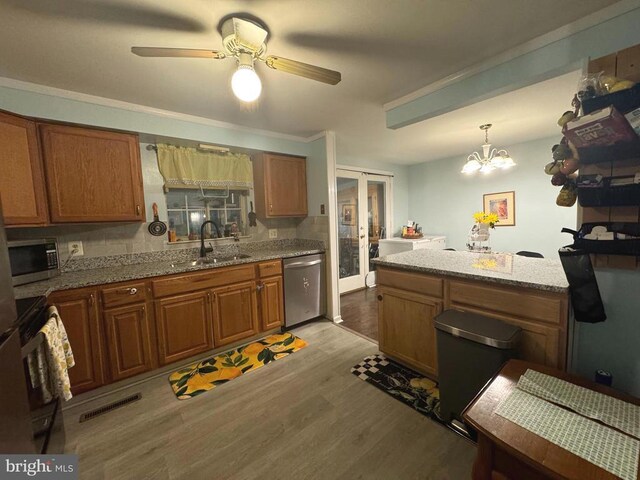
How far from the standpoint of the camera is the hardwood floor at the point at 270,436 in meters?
1.37

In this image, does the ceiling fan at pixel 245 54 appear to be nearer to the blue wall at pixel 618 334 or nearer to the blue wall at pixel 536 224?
the blue wall at pixel 618 334

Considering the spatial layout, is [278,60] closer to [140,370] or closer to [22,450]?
[22,450]

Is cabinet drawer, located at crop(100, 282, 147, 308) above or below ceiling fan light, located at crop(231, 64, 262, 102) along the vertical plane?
below

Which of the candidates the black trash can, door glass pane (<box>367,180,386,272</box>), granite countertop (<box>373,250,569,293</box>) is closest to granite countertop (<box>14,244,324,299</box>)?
granite countertop (<box>373,250,569,293</box>)

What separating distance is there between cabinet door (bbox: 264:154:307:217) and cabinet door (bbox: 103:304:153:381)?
5.44ft

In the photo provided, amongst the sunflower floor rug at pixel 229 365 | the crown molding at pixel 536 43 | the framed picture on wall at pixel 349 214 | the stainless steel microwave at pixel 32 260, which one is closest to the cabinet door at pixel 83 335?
the stainless steel microwave at pixel 32 260

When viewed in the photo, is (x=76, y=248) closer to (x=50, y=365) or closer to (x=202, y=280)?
(x=202, y=280)

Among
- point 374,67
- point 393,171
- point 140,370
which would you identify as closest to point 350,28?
point 374,67

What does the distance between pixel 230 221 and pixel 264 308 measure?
1.21 metres

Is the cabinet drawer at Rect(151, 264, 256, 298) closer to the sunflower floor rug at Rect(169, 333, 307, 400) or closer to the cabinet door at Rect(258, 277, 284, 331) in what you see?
the cabinet door at Rect(258, 277, 284, 331)

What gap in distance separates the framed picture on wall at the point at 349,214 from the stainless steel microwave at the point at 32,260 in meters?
3.53

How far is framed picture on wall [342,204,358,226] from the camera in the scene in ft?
14.6

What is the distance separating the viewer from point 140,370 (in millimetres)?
2102

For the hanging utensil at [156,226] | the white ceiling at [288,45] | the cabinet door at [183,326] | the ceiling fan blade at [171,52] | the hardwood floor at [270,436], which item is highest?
the white ceiling at [288,45]
